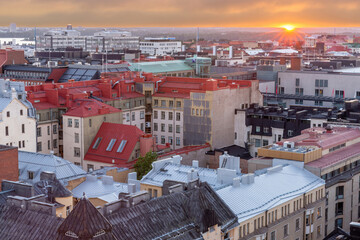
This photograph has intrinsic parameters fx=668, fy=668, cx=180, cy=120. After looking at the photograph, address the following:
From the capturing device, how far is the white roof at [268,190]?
7212cm

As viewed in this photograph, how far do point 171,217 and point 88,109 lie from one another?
65.5 m

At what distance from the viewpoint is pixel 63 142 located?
4705 inches

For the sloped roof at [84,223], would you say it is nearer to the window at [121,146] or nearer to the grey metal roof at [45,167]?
the grey metal roof at [45,167]

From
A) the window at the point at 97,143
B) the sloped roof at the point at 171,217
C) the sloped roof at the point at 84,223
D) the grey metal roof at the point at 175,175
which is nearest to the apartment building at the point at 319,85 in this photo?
the window at the point at 97,143

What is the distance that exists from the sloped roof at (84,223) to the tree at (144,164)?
55.4 m

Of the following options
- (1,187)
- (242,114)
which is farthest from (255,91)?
(1,187)

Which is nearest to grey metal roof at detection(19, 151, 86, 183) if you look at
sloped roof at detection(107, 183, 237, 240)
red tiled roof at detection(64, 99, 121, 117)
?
red tiled roof at detection(64, 99, 121, 117)

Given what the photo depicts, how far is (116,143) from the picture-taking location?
113688mm

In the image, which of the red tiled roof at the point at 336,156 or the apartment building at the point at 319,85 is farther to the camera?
the apartment building at the point at 319,85

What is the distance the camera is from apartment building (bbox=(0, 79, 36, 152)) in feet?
357

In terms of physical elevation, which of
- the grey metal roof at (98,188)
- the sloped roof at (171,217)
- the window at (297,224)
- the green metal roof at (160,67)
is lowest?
the window at (297,224)

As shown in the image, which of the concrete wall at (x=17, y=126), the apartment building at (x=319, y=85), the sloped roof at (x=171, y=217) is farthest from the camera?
the apartment building at (x=319, y=85)

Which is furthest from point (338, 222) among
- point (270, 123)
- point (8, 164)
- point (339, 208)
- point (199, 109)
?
point (8, 164)

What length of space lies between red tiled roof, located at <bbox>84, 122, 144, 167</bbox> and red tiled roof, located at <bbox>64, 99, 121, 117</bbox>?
2.83m
